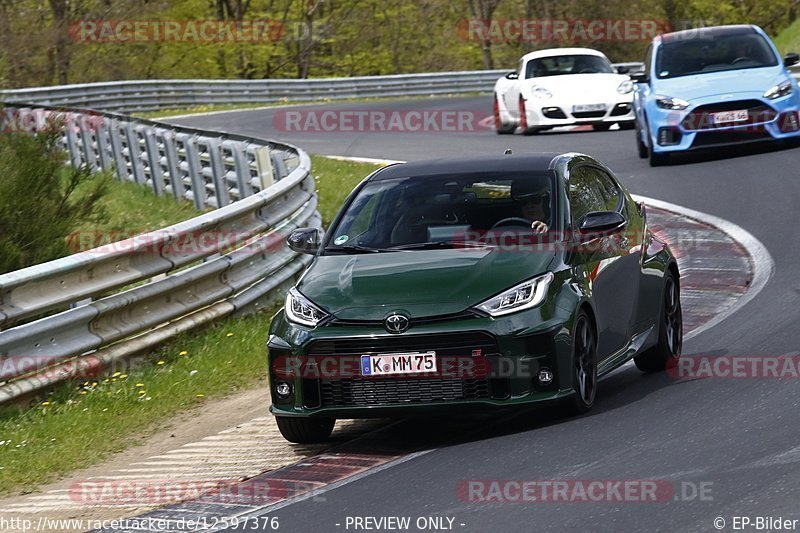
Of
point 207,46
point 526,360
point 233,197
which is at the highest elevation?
point 526,360

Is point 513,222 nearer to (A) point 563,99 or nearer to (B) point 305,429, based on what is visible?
(B) point 305,429

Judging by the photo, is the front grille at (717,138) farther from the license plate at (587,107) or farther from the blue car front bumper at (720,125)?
the license plate at (587,107)

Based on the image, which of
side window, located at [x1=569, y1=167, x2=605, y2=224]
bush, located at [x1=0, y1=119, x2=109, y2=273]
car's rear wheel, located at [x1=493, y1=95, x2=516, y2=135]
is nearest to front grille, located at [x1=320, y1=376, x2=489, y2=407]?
side window, located at [x1=569, y1=167, x2=605, y2=224]

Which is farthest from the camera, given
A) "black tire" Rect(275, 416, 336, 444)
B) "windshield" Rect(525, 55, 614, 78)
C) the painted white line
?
"windshield" Rect(525, 55, 614, 78)

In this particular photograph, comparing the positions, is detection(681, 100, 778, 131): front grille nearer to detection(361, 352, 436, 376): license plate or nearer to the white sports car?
the white sports car

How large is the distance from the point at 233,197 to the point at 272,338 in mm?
10656

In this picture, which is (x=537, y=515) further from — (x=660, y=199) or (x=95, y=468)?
(x=660, y=199)

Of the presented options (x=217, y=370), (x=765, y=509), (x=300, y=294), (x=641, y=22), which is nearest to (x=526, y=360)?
(x=300, y=294)

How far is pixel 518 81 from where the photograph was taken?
25.4 meters

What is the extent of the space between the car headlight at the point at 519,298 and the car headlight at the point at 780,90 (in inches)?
475

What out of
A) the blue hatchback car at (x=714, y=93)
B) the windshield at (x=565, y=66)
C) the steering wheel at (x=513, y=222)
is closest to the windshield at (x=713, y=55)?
the blue hatchback car at (x=714, y=93)

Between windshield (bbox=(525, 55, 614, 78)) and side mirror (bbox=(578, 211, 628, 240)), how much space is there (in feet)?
56.8

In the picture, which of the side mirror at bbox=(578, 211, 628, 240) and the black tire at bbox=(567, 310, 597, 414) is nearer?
the black tire at bbox=(567, 310, 597, 414)

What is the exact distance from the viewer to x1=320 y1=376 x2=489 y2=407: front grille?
7406mm
